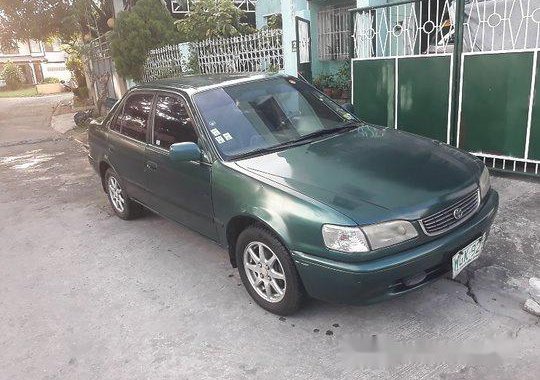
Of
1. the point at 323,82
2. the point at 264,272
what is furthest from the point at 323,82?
the point at 264,272

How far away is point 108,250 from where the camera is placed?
180 inches

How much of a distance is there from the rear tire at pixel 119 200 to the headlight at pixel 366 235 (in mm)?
3077

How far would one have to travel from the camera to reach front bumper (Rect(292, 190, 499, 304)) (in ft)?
8.50

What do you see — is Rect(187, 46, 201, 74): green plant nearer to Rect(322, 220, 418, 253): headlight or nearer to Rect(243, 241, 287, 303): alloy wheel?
Rect(243, 241, 287, 303): alloy wheel

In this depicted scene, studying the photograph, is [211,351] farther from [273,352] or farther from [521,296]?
[521,296]

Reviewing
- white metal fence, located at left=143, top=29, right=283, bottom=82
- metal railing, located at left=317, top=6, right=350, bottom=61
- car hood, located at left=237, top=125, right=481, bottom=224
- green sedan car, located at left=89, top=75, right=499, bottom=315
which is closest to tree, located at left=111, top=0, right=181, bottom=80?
white metal fence, located at left=143, top=29, right=283, bottom=82

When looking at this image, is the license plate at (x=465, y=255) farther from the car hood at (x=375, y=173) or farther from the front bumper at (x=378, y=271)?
the car hood at (x=375, y=173)

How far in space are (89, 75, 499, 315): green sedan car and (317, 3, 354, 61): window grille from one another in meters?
6.09

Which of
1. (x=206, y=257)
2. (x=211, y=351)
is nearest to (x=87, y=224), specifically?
(x=206, y=257)

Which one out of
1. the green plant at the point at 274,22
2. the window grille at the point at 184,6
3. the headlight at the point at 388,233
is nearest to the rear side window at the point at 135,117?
the headlight at the point at 388,233

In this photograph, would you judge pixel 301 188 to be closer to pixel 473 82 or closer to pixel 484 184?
pixel 484 184

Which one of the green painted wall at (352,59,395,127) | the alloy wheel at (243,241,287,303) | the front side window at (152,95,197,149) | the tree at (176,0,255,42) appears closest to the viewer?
the alloy wheel at (243,241,287,303)

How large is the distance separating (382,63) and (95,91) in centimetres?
1400

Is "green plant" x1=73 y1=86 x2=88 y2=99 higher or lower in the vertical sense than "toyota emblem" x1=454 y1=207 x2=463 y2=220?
higher
